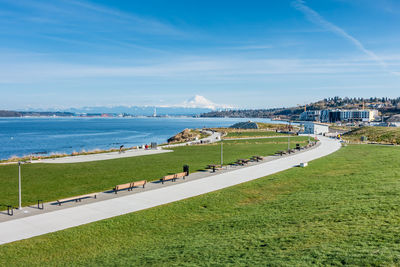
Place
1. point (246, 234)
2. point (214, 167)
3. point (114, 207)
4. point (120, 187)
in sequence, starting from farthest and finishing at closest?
point (214, 167)
point (120, 187)
point (114, 207)
point (246, 234)

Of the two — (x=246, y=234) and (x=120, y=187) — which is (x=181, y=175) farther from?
(x=246, y=234)

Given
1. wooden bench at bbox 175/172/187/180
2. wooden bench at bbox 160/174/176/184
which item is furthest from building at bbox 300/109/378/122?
wooden bench at bbox 160/174/176/184

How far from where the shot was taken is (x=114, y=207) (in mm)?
14594

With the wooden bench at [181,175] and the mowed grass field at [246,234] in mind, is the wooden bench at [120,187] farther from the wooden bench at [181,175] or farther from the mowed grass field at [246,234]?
the wooden bench at [181,175]

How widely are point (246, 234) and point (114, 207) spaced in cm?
714

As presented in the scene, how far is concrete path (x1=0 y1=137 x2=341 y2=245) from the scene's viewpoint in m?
11.8

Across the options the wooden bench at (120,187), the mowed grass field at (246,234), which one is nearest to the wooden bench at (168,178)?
the wooden bench at (120,187)

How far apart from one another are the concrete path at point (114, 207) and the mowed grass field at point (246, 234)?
77 centimetres

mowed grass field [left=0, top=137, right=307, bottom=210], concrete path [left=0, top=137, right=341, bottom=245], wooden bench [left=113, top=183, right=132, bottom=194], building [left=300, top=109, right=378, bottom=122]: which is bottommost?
mowed grass field [left=0, top=137, right=307, bottom=210]

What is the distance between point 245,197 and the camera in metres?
16.1

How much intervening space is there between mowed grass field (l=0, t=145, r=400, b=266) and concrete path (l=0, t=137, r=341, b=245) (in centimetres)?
77

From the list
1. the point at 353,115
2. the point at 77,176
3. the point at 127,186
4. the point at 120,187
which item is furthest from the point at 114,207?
the point at 353,115

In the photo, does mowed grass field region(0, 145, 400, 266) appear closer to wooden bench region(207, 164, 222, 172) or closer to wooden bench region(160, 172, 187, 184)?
wooden bench region(160, 172, 187, 184)

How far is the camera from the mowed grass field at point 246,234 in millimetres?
8305
